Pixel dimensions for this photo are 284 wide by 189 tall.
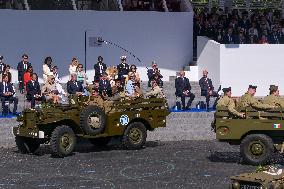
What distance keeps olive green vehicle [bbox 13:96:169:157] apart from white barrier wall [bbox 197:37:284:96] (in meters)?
9.98

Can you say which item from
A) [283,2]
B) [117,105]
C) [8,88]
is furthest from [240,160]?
[283,2]

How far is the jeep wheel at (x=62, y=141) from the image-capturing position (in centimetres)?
2128

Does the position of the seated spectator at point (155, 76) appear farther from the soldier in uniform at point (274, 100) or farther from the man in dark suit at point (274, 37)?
the soldier in uniform at point (274, 100)

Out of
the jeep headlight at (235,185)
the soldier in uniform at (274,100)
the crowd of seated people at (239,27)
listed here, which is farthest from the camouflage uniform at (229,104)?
the crowd of seated people at (239,27)

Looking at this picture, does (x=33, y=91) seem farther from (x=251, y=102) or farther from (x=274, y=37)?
(x=274, y=37)

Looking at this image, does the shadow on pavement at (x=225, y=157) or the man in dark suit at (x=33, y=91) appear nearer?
the shadow on pavement at (x=225, y=157)

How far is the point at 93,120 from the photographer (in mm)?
22203

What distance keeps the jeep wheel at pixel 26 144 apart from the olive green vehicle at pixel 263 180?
963cm

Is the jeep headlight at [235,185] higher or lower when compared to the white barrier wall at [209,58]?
lower

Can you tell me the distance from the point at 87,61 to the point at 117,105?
10646 millimetres

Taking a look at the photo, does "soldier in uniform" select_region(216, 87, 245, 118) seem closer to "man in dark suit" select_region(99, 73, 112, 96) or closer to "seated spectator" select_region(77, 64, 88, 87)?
"man in dark suit" select_region(99, 73, 112, 96)

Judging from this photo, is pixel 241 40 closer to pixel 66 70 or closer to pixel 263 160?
pixel 66 70

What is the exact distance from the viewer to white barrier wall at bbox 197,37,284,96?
110 ft

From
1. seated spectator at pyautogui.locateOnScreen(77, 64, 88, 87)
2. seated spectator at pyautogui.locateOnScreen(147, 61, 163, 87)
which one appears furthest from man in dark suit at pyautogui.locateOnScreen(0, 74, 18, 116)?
seated spectator at pyautogui.locateOnScreen(147, 61, 163, 87)
